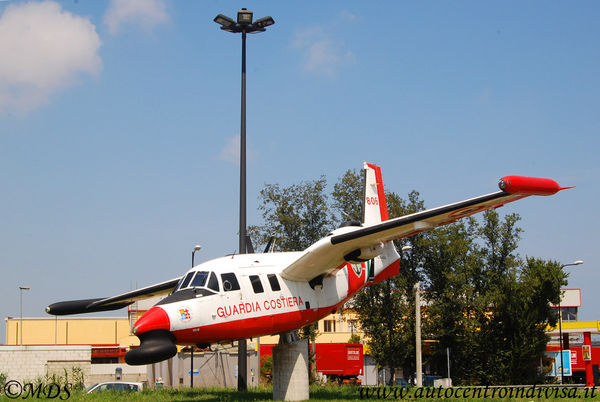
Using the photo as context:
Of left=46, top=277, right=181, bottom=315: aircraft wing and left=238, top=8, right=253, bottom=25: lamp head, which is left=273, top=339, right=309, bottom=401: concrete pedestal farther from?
left=238, top=8, right=253, bottom=25: lamp head

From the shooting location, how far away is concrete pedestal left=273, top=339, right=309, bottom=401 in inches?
→ 769

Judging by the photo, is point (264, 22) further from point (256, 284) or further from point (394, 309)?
point (394, 309)

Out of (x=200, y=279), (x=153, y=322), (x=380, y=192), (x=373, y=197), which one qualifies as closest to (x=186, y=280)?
(x=200, y=279)

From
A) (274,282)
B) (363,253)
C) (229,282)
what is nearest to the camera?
(229,282)

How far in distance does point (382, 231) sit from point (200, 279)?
5.48 m

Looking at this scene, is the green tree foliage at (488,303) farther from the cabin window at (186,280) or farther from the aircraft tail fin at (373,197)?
the cabin window at (186,280)

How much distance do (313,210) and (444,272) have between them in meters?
11.2

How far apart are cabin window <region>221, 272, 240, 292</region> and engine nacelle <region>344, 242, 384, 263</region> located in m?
3.69

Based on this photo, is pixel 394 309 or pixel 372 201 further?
pixel 394 309

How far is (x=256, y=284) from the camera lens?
1898cm

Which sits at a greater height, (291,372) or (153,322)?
(153,322)

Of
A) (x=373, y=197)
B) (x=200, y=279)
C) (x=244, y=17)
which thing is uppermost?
(x=244, y=17)

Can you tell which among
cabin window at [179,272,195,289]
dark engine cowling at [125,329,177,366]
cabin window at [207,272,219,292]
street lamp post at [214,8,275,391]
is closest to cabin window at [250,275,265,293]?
cabin window at [207,272,219,292]

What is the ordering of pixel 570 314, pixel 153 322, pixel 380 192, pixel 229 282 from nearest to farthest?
1. pixel 153 322
2. pixel 229 282
3. pixel 380 192
4. pixel 570 314
